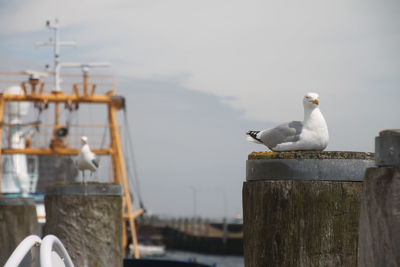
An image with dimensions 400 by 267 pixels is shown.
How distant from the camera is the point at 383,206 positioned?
2877 millimetres

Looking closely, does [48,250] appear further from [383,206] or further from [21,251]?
[383,206]

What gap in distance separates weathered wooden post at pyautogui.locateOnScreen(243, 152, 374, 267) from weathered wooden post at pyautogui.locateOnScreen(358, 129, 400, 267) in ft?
3.40

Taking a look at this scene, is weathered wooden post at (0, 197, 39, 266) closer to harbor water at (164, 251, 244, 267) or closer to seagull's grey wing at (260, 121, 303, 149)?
seagull's grey wing at (260, 121, 303, 149)

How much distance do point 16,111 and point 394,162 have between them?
36.1m

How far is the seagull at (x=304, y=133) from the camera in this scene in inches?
175

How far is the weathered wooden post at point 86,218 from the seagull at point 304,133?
12.5 feet

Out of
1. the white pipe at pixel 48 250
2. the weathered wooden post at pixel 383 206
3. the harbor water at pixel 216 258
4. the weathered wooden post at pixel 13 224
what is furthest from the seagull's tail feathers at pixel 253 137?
the harbor water at pixel 216 258

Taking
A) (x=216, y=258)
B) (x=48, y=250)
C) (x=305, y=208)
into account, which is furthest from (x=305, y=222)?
(x=216, y=258)

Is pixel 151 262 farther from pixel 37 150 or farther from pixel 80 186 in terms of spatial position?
pixel 37 150

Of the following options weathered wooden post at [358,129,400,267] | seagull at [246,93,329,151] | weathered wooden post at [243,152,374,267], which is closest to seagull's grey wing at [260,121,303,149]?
seagull at [246,93,329,151]

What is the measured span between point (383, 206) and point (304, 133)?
1625mm

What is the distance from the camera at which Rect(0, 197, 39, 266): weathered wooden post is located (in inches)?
392

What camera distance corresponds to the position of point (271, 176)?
4.12 m

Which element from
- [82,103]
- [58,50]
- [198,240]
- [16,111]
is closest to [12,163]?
[16,111]
